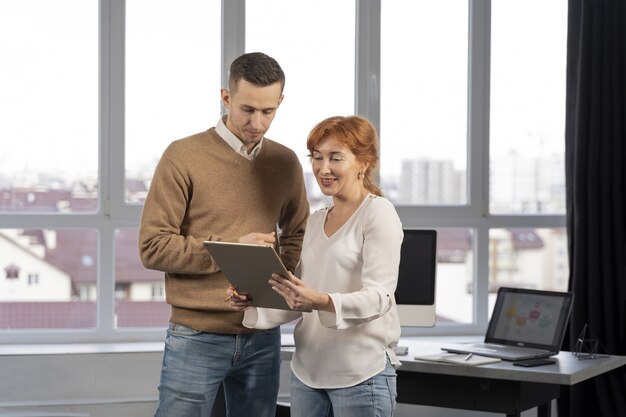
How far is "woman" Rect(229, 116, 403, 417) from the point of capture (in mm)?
2070

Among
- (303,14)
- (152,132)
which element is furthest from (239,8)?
(152,132)

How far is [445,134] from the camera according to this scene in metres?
4.82

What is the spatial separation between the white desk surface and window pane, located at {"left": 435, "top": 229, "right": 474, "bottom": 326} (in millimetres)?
1174

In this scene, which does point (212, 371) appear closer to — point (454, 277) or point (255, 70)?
point (255, 70)

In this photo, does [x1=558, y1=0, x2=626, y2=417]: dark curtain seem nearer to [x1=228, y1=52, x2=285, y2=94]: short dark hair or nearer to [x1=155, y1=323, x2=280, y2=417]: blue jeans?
[x1=155, y1=323, x2=280, y2=417]: blue jeans

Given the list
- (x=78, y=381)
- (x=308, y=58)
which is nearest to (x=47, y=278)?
(x=78, y=381)

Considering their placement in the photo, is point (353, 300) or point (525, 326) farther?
point (525, 326)

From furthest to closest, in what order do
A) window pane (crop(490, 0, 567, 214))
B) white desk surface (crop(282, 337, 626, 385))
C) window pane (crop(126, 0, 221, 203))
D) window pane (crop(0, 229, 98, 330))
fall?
window pane (crop(490, 0, 567, 214)) < window pane (crop(126, 0, 221, 203)) < window pane (crop(0, 229, 98, 330)) < white desk surface (crop(282, 337, 626, 385))

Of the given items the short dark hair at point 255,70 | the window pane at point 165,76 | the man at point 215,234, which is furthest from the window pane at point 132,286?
the short dark hair at point 255,70

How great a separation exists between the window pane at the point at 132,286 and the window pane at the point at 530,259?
1.69 m

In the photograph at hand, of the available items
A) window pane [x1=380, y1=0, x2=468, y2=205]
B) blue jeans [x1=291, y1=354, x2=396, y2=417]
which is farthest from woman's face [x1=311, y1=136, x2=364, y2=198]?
window pane [x1=380, y1=0, x2=468, y2=205]

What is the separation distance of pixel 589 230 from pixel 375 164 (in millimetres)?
2557

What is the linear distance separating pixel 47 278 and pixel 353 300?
2.65 meters

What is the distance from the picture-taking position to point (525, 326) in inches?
144
